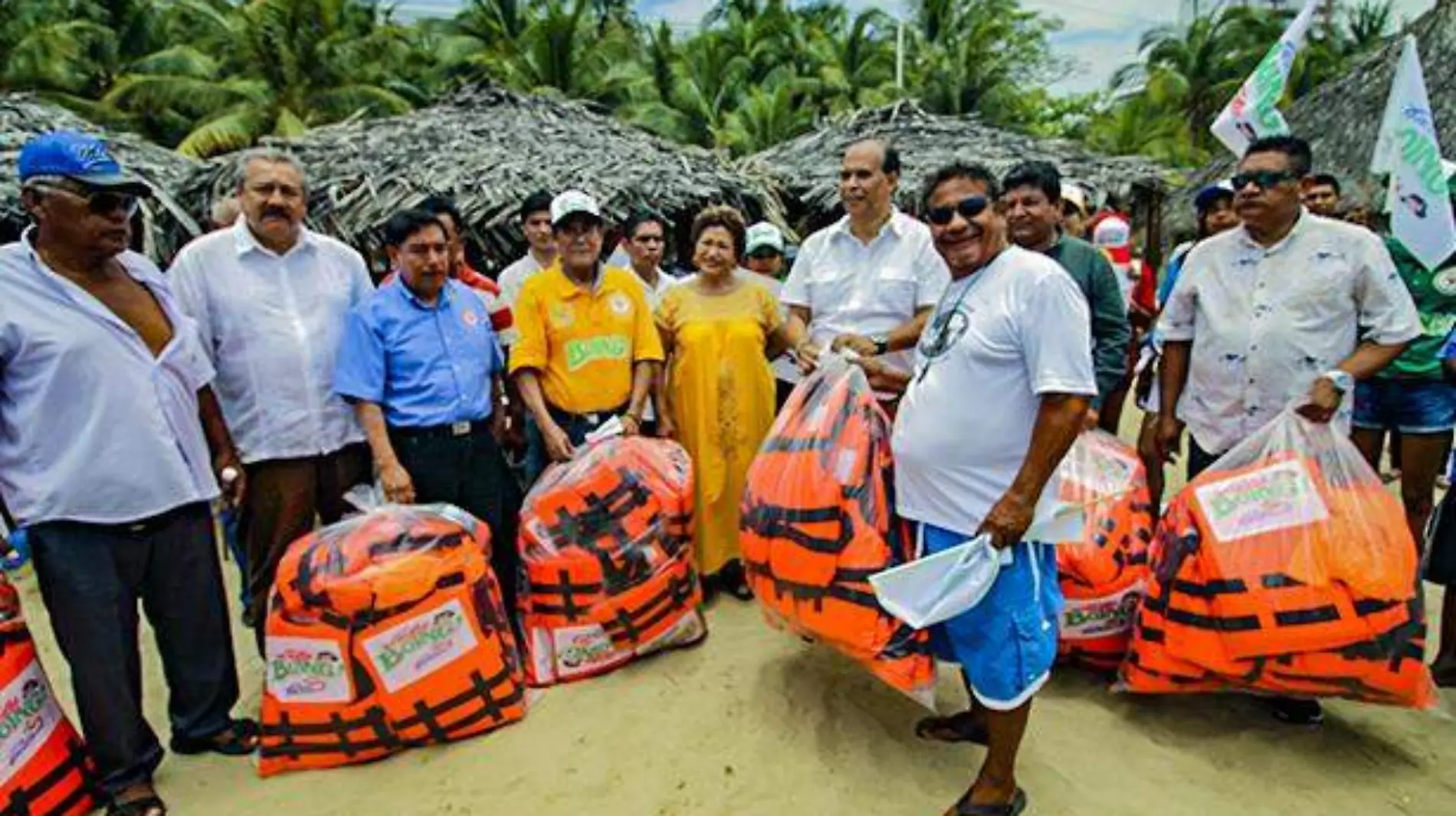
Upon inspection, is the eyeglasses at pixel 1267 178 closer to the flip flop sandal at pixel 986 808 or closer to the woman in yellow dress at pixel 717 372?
the woman in yellow dress at pixel 717 372

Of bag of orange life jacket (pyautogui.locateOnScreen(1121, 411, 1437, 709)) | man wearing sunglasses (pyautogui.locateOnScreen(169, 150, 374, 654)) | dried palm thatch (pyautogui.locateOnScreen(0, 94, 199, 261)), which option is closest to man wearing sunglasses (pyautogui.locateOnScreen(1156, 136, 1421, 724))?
bag of orange life jacket (pyautogui.locateOnScreen(1121, 411, 1437, 709))

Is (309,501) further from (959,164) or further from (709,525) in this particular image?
(959,164)

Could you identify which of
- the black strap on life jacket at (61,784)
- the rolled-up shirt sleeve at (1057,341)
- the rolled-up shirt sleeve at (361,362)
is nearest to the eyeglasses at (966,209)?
the rolled-up shirt sleeve at (1057,341)

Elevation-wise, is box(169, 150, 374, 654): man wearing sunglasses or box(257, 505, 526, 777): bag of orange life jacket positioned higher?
box(169, 150, 374, 654): man wearing sunglasses

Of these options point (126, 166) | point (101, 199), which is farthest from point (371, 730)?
point (126, 166)

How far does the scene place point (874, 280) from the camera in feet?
11.1

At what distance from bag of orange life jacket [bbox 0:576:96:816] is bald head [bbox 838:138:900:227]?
9.70 ft

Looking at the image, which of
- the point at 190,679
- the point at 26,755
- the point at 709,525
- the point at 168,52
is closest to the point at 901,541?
the point at 709,525

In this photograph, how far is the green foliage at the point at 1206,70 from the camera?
2344cm

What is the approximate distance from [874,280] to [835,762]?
5.72ft

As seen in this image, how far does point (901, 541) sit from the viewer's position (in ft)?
8.50

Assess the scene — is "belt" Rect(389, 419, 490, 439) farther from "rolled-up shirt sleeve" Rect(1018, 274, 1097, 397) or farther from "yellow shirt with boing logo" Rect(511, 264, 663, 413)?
"rolled-up shirt sleeve" Rect(1018, 274, 1097, 397)

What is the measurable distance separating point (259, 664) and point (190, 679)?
3.07ft

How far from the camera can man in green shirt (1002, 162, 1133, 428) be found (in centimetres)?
336
